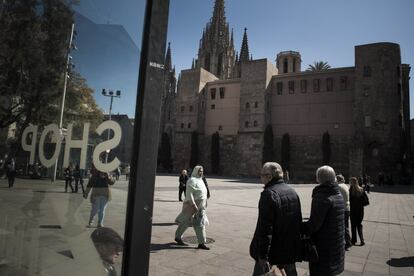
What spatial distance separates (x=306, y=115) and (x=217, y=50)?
29207mm

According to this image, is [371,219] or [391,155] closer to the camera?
[371,219]

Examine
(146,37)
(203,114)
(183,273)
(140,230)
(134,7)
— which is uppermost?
(203,114)

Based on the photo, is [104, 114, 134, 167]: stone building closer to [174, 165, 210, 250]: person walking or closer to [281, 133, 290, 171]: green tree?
[174, 165, 210, 250]: person walking

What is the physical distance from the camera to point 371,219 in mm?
11086

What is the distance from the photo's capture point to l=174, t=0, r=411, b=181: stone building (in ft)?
119

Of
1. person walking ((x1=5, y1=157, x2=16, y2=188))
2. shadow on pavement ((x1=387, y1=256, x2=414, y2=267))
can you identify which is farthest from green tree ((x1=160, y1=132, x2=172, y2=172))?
person walking ((x1=5, y1=157, x2=16, y2=188))

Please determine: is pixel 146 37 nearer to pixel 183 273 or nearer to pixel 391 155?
pixel 183 273

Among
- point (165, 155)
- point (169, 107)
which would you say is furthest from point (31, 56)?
point (169, 107)

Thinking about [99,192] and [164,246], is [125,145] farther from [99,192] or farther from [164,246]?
[164,246]

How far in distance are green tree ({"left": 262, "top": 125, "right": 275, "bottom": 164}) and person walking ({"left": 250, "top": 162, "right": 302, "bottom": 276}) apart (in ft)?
129

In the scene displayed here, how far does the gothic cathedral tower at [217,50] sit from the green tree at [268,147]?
78.5ft

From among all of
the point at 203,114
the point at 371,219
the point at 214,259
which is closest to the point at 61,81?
the point at 214,259

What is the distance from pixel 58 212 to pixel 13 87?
88 centimetres

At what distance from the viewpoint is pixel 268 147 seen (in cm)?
4228
